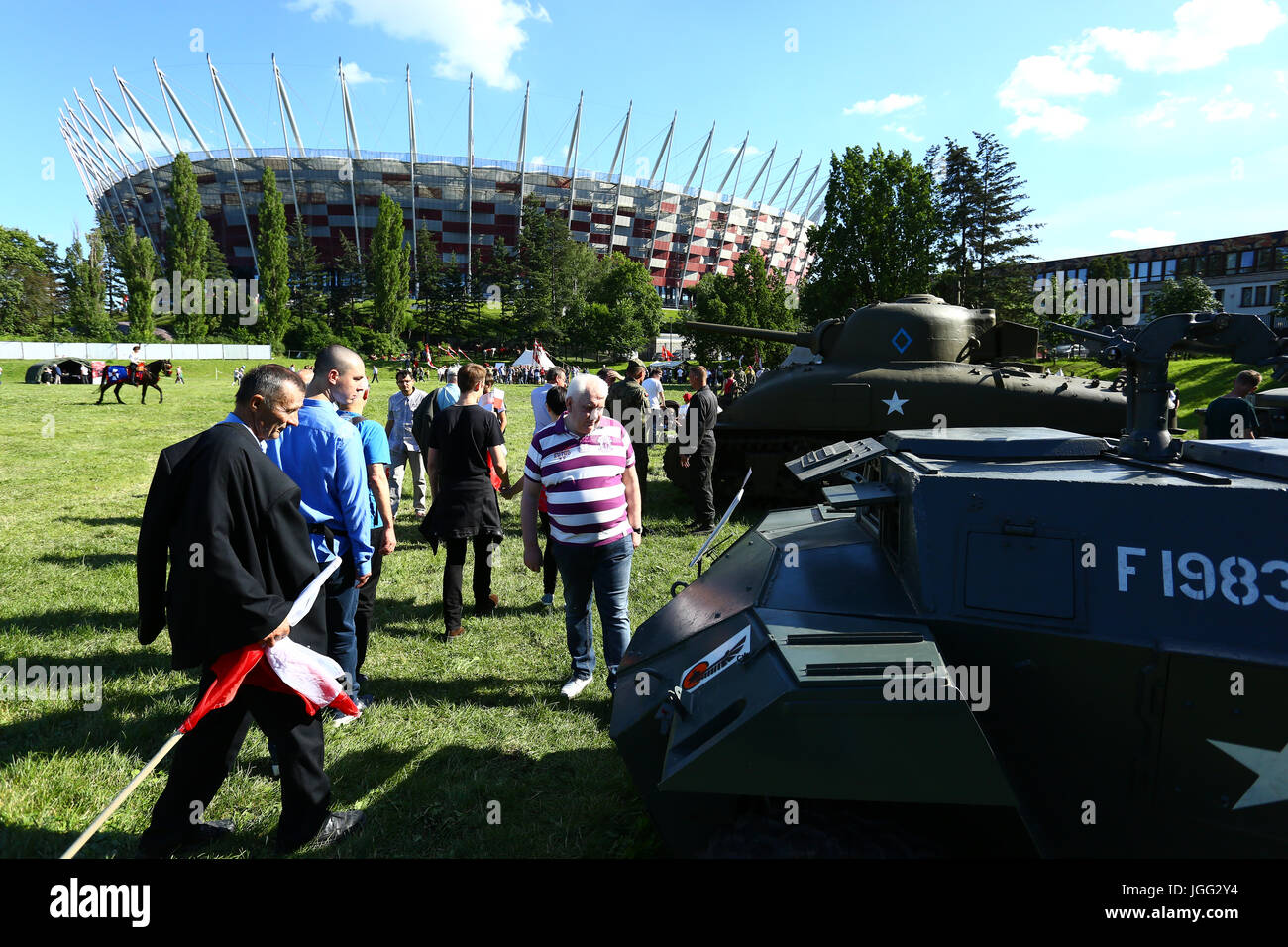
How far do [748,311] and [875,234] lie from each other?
10.6m

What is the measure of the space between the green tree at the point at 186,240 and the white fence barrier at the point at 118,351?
3478mm

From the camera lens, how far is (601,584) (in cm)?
442

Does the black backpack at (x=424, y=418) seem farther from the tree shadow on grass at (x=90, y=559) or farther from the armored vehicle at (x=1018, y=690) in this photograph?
the armored vehicle at (x=1018, y=690)

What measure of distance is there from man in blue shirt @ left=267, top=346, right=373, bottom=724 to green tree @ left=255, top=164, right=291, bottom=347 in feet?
195

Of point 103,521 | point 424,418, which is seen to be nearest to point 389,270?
point 103,521

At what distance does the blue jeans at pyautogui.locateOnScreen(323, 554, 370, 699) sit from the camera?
13.4 ft

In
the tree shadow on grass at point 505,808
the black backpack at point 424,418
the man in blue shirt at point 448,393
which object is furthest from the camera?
the black backpack at point 424,418

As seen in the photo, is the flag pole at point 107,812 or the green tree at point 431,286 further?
the green tree at point 431,286

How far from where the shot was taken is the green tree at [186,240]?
185 feet

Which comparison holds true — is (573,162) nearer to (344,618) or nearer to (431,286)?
(431,286)

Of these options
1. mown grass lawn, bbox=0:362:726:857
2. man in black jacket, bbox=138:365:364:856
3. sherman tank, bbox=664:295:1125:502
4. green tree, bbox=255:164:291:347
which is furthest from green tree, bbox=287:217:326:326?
man in black jacket, bbox=138:365:364:856

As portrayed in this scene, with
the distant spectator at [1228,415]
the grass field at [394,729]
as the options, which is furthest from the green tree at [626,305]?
the distant spectator at [1228,415]

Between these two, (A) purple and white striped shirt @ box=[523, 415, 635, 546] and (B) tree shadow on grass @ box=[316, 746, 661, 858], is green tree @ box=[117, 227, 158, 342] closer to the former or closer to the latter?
(A) purple and white striped shirt @ box=[523, 415, 635, 546]

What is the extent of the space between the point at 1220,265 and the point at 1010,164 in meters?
26.8
